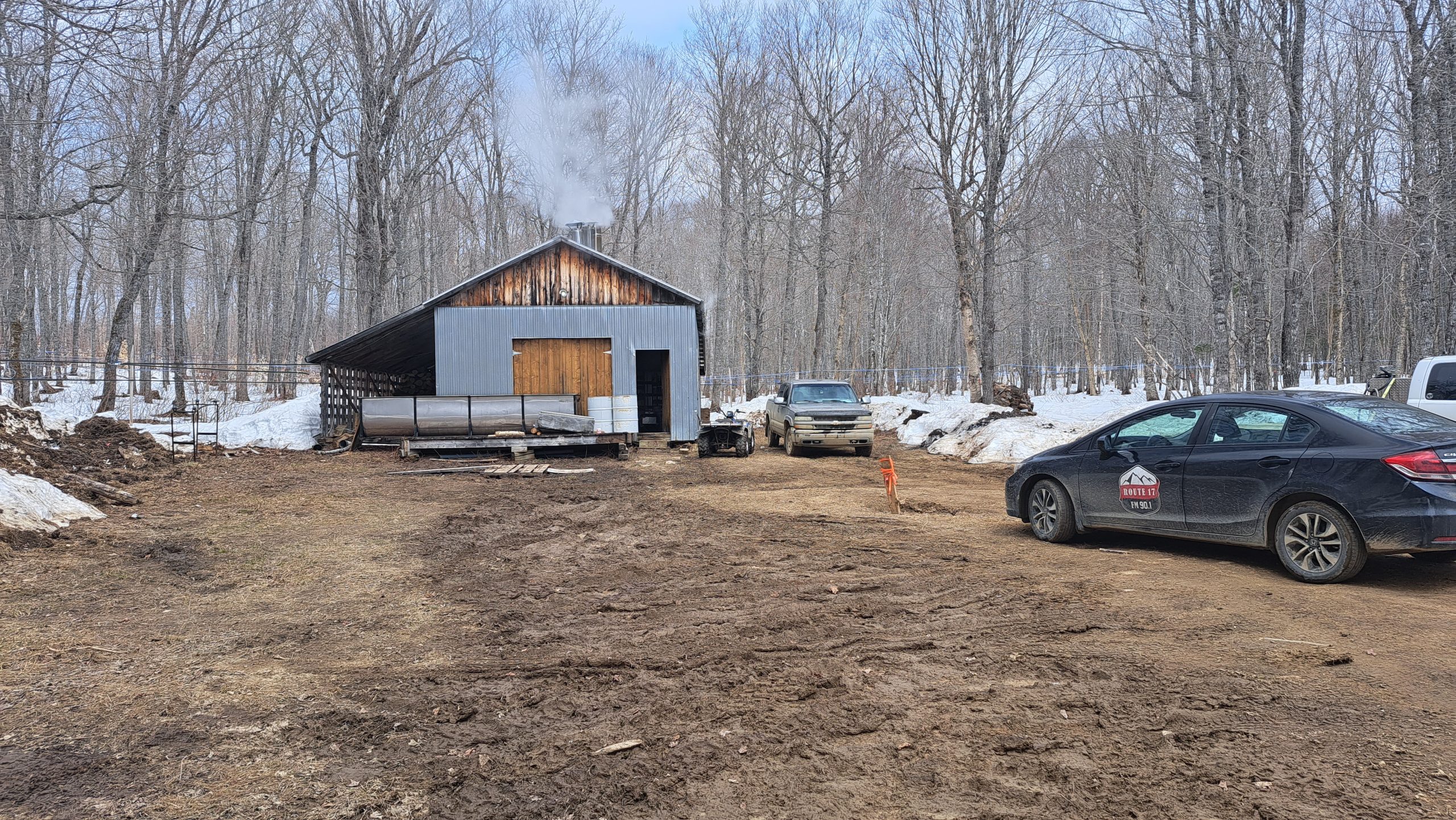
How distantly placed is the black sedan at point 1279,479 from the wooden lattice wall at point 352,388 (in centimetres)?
1933

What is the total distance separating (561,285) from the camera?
2205 centimetres

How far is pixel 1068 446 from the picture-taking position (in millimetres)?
8477

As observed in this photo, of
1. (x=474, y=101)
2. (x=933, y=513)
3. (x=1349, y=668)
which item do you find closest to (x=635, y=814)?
(x=1349, y=668)

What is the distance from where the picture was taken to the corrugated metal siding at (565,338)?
70.6ft

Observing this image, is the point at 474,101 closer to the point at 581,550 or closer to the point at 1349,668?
the point at 581,550

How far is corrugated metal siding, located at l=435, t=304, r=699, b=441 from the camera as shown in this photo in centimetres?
2153

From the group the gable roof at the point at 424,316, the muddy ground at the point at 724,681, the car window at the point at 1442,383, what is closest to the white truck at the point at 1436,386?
the car window at the point at 1442,383

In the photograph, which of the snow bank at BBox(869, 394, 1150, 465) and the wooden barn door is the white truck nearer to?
the snow bank at BBox(869, 394, 1150, 465)

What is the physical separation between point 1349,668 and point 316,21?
1327 inches

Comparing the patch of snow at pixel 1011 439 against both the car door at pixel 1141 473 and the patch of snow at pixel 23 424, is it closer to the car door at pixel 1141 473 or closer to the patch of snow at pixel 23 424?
the car door at pixel 1141 473

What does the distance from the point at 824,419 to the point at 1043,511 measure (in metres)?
10.5

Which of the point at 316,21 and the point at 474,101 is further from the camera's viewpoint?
the point at 474,101

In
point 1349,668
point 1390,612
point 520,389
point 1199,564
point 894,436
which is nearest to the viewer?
point 1349,668

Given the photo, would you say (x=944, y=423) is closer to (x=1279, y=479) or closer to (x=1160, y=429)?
(x=1160, y=429)
